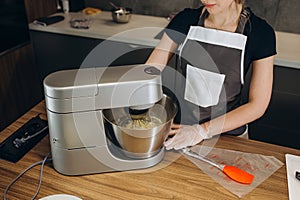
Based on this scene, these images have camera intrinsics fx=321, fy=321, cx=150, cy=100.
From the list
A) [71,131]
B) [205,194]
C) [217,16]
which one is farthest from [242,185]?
[217,16]

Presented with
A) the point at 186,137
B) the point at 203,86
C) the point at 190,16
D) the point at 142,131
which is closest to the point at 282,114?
the point at 203,86

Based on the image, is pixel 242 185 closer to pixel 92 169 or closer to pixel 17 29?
pixel 92 169

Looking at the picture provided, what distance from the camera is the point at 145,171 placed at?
3.22ft

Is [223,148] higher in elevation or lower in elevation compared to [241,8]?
lower

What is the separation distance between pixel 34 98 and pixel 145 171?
1.84 m

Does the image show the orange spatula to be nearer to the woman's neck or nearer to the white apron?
the white apron

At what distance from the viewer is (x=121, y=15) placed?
229 cm

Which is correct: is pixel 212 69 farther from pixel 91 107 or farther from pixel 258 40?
pixel 91 107

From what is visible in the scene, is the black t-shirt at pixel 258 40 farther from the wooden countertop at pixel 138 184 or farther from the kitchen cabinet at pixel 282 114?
the kitchen cabinet at pixel 282 114

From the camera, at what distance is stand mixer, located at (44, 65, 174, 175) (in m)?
0.86

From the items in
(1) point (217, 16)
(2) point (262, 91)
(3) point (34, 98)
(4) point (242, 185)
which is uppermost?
(1) point (217, 16)

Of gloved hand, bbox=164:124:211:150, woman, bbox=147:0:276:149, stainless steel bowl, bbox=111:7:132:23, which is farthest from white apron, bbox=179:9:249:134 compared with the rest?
stainless steel bowl, bbox=111:7:132:23

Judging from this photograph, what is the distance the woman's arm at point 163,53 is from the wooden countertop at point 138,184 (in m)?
0.45

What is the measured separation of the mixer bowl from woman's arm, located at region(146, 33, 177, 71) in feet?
1.06
